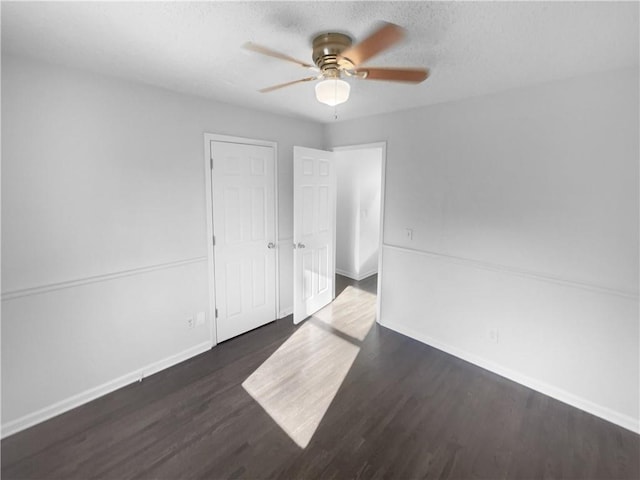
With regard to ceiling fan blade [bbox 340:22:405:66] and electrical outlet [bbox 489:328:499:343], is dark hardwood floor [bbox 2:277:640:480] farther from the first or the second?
Result: ceiling fan blade [bbox 340:22:405:66]

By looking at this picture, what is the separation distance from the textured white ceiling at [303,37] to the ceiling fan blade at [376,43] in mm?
129

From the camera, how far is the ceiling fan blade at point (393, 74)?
62.5 inches

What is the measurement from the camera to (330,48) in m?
1.57

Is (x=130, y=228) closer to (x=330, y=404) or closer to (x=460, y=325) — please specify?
(x=330, y=404)

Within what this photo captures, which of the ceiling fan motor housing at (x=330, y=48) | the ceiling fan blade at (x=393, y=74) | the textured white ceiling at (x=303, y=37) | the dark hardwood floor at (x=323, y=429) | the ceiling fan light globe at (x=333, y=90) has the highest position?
the textured white ceiling at (x=303, y=37)

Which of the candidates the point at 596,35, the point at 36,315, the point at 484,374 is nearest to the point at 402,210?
the point at 484,374

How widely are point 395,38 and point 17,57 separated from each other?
7.35 feet

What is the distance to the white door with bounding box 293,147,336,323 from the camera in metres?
3.45

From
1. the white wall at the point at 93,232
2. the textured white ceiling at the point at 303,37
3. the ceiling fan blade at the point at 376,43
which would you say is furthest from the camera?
the white wall at the point at 93,232

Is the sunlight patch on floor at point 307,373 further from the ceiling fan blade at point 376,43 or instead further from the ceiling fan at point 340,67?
the ceiling fan blade at point 376,43

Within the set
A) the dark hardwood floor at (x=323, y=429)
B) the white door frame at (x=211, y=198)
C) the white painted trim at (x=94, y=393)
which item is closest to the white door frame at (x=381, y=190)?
the dark hardwood floor at (x=323, y=429)

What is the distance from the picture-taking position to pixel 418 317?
3.27 meters

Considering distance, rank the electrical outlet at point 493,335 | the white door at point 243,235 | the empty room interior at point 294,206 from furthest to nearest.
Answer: the white door at point 243,235 → the electrical outlet at point 493,335 → the empty room interior at point 294,206

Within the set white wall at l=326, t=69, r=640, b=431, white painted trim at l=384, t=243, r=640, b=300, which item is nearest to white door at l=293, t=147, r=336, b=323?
white wall at l=326, t=69, r=640, b=431
